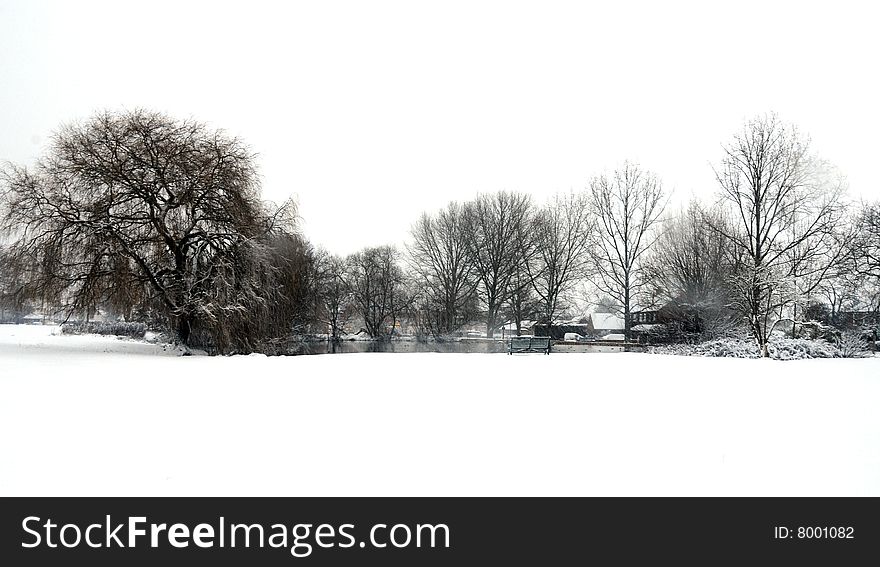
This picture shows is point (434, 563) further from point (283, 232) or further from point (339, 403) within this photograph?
point (283, 232)

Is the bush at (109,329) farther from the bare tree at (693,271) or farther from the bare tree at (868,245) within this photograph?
the bare tree at (868,245)

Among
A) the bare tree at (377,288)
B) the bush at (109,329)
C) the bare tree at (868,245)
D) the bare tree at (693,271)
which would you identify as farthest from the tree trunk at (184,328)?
the bare tree at (868,245)

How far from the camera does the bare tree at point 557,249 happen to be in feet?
148

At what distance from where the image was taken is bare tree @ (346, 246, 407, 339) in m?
49.4

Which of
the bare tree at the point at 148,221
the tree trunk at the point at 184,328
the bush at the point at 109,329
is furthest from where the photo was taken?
the bush at the point at 109,329

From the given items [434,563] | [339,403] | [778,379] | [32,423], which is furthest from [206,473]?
[778,379]

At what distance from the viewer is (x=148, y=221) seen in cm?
2055

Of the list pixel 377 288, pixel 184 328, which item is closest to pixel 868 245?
pixel 184 328

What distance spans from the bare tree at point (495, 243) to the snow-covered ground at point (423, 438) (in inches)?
1457

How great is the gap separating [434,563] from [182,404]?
500 centimetres

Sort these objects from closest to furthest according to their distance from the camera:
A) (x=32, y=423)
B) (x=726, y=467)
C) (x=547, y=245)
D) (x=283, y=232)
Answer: (x=726, y=467), (x=32, y=423), (x=283, y=232), (x=547, y=245)

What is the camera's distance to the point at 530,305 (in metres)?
47.2

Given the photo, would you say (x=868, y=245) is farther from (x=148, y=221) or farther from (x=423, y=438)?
(x=148, y=221)

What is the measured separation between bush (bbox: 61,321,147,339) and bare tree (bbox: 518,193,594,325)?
28.4 metres
